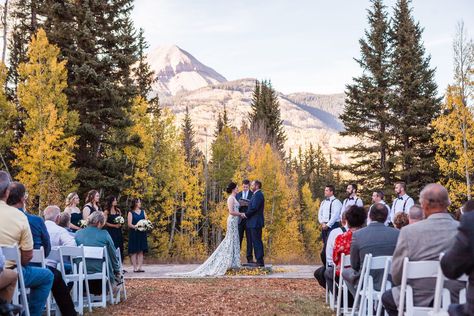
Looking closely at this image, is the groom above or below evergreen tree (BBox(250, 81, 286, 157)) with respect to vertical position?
below

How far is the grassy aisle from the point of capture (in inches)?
353

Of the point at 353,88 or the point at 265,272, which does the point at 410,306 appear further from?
the point at 353,88

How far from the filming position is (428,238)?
5.10 meters

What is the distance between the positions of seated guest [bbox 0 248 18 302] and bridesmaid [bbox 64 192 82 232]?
20.0ft

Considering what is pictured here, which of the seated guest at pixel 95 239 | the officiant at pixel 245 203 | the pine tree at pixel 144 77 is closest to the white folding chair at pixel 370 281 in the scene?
the seated guest at pixel 95 239

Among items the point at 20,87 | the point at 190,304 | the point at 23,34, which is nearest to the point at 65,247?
the point at 190,304

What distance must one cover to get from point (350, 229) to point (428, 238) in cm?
278

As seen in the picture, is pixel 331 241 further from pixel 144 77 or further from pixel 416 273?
pixel 144 77

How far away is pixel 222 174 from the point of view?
192 feet

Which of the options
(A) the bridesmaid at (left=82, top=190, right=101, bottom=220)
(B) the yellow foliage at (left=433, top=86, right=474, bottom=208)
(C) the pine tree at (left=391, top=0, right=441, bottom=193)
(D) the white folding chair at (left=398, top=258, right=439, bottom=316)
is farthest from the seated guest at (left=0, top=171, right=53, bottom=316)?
(C) the pine tree at (left=391, top=0, right=441, bottom=193)

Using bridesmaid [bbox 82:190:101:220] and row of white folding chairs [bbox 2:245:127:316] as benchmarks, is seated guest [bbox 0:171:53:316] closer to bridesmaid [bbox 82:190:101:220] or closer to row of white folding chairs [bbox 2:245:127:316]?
row of white folding chairs [bbox 2:245:127:316]

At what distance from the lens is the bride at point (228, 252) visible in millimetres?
15445

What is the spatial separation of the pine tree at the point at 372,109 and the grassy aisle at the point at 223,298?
25508 mm

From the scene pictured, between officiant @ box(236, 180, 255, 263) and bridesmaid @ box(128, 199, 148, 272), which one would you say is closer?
bridesmaid @ box(128, 199, 148, 272)
